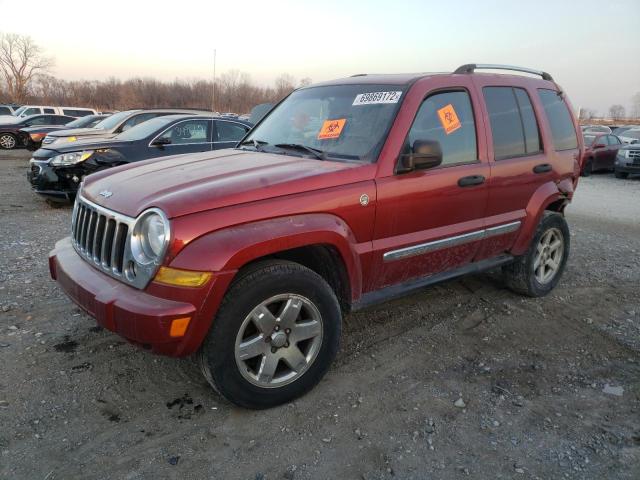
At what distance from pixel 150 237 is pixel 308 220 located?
2.76ft

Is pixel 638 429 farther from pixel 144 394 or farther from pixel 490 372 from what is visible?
pixel 144 394

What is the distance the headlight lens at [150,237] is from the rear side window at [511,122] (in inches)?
102

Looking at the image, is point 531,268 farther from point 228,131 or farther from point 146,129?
point 146,129

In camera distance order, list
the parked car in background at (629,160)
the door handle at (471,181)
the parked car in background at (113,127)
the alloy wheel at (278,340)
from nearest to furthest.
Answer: the alloy wheel at (278,340)
the door handle at (471,181)
the parked car in background at (113,127)
the parked car in background at (629,160)

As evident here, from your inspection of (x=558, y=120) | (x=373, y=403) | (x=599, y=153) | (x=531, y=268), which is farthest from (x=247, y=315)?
(x=599, y=153)

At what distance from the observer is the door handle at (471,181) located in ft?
11.4

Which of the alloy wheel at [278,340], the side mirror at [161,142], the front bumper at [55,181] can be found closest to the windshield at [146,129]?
the side mirror at [161,142]

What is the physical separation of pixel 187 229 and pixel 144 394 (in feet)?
3.93

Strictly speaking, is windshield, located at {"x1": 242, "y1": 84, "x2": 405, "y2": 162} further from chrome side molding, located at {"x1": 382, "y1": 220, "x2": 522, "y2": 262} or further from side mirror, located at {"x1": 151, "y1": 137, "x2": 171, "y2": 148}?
side mirror, located at {"x1": 151, "y1": 137, "x2": 171, "y2": 148}

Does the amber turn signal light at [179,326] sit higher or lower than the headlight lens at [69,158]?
lower

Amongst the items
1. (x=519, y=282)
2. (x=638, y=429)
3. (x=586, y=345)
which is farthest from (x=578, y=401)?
(x=519, y=282)

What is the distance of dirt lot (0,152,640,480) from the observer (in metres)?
2.40

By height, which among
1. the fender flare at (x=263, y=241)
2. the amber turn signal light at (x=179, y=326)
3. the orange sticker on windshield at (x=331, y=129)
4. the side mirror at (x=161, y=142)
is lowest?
the amber turn signal light at (x=179, y=326)

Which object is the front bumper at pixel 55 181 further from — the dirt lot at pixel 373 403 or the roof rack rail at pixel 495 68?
the roof rack rail at pixel 495 68
